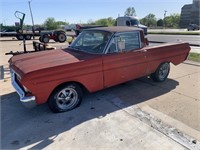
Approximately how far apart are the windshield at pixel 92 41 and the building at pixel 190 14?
3700 inches

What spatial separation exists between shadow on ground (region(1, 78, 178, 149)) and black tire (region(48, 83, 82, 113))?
0.12 m

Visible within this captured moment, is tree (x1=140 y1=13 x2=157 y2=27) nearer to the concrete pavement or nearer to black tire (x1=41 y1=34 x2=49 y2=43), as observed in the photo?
black tire (x1=41 y1=34 x2=49 y2=43)

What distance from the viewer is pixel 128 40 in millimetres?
4570

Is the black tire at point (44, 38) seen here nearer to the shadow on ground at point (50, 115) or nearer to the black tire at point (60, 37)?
the black tire at point (60, 37)

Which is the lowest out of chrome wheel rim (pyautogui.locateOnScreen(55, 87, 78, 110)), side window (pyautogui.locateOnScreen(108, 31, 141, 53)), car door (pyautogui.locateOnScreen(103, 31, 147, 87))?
chrome wheel rim (pyautogui.locateOnScreen(55, 87, 78, 110))

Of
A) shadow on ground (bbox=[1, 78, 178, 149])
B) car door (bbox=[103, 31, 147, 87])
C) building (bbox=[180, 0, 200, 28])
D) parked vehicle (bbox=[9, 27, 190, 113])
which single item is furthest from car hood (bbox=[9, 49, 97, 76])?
building (bbox=[180, 0, 200, 28])

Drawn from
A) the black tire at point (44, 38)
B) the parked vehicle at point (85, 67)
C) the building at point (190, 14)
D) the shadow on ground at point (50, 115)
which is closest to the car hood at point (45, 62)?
the parked vehicle at point (85, 67)

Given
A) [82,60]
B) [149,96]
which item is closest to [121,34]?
[82,60]

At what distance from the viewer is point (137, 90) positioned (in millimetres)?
4832

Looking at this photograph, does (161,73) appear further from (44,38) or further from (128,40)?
(44,38)

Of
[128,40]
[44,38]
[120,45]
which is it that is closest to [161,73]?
[128,40]

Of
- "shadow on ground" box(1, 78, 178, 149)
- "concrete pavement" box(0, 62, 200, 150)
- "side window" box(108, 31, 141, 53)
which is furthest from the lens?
"side window" box(108, 31, 141, 53)

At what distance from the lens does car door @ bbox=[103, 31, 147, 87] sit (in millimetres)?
4073

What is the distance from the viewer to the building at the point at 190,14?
87056 millimetres
